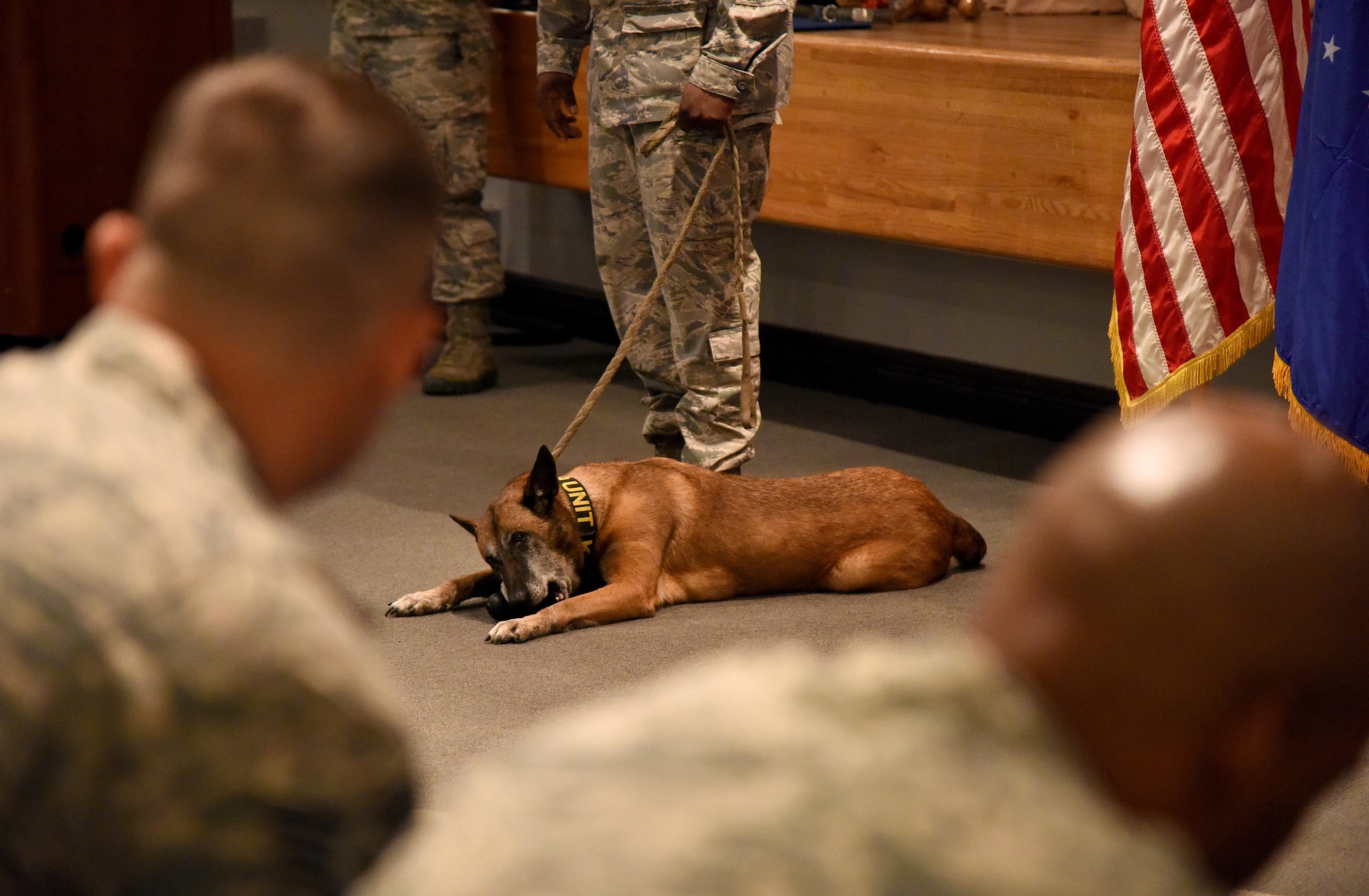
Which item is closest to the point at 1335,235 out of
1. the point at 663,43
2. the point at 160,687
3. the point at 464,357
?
the point at 663,43

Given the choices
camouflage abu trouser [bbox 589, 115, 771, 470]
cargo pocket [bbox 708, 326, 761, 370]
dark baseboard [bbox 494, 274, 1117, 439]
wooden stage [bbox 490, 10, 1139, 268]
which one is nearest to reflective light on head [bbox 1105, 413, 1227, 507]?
camouflage abu trouser [bbox 589, 115, 771, 470]

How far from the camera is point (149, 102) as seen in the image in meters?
5.15

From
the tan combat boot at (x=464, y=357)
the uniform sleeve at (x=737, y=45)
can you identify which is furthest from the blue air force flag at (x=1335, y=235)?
the tan combat boot at (x=464, y=357)

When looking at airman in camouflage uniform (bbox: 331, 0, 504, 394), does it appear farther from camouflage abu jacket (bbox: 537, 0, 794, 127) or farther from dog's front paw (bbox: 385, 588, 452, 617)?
dog's front paw (bbox: 385, 588, 452, 617)

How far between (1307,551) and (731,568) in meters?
2.71

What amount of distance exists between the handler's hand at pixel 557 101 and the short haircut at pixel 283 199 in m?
3.31

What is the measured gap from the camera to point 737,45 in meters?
3.43

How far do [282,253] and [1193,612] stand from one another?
538mm

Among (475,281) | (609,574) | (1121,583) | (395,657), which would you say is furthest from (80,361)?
(475,281)

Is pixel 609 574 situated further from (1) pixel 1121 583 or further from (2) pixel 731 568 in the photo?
(1) pixel 1121 583

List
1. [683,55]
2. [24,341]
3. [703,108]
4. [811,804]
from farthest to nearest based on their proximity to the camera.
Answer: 1. [24,341]
2. [683,55]
3. [703,108]
4. [811,804]

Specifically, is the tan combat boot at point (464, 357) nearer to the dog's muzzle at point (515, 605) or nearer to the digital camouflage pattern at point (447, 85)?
the digital camouflage pattern at point (447, 85)

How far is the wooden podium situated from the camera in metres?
4.85

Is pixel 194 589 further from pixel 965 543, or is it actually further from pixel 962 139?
pixel 962 139
